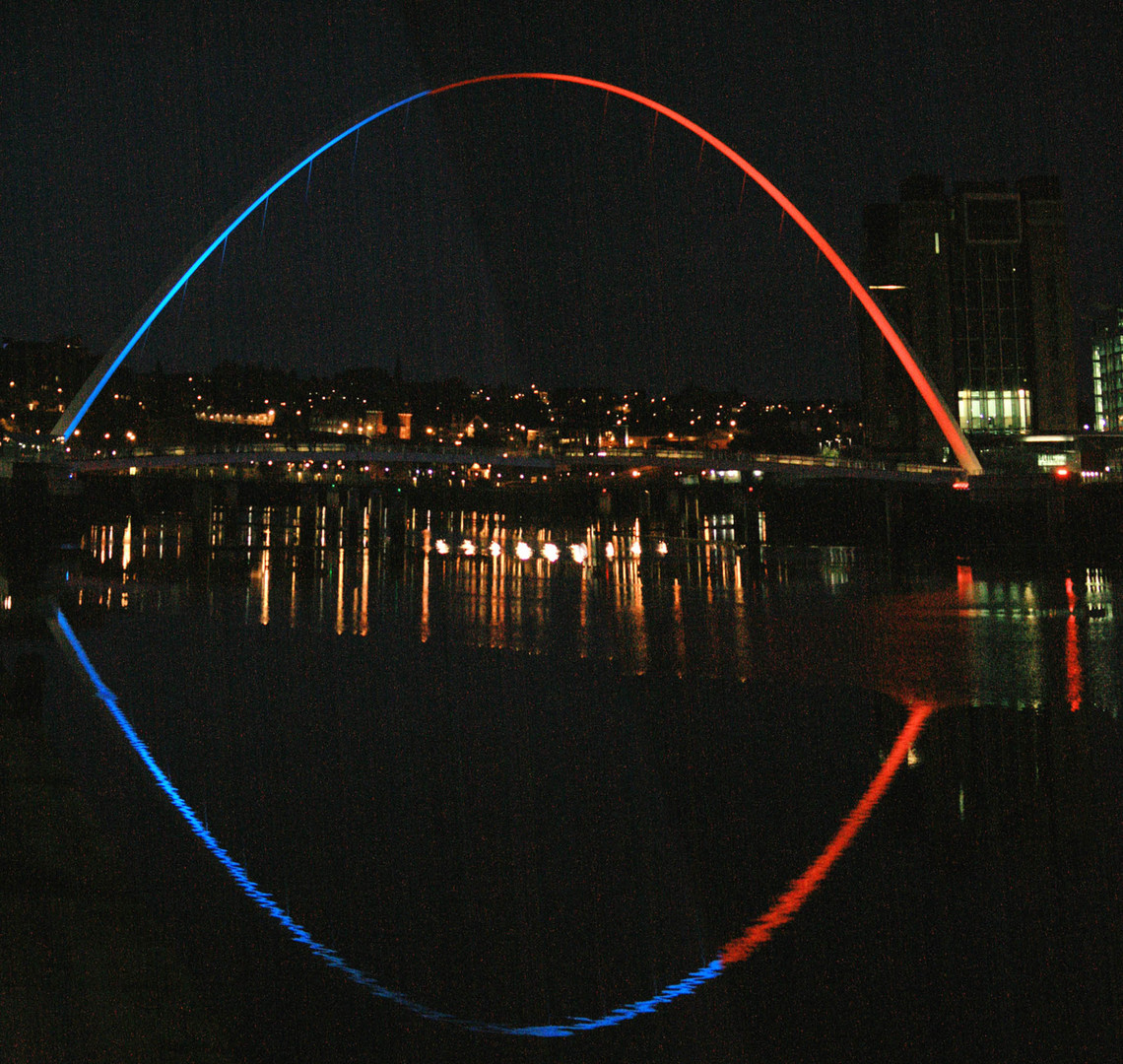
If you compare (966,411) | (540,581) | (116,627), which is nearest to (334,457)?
(540,581)

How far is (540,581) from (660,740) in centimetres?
2228

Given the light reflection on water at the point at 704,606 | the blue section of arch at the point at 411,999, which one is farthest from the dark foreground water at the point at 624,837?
the light reflection on water at the point at 704,606

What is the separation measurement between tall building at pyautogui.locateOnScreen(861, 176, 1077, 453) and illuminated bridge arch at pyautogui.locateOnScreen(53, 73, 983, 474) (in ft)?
121

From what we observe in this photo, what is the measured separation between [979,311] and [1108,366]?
19.7 metres

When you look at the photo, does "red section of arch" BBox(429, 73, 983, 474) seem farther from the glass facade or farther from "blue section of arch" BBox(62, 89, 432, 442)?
the glass facade

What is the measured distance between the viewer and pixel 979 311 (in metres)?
103

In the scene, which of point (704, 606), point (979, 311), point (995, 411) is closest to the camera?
point (704, 606)

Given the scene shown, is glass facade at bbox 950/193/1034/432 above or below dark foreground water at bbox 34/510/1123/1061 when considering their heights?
above

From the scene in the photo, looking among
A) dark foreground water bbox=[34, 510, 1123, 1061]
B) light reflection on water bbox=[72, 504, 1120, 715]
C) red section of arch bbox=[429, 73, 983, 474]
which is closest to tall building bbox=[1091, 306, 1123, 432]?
red section of arch bbox=[429, 73, 983, 474]

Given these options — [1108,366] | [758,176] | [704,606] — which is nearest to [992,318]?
[1108,366]

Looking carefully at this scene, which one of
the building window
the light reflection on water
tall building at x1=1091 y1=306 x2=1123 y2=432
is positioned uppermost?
tall building at x1=1091 y1=306 x2=1123 y2=432

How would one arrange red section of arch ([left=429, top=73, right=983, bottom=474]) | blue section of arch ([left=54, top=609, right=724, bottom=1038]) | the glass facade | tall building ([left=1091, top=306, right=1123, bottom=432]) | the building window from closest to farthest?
1. blue section of arch ([left=54, top=609, right=724, bottom=1038])
2. red section of arch ([left=429, top=73, right=983, bottom=474])
3. the building window
4. the glass facade
5. tall building ([left=1091, top=306, right=1123, bottom=432])

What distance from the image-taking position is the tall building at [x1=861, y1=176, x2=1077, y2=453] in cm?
9912

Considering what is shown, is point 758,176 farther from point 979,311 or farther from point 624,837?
point 979,311
